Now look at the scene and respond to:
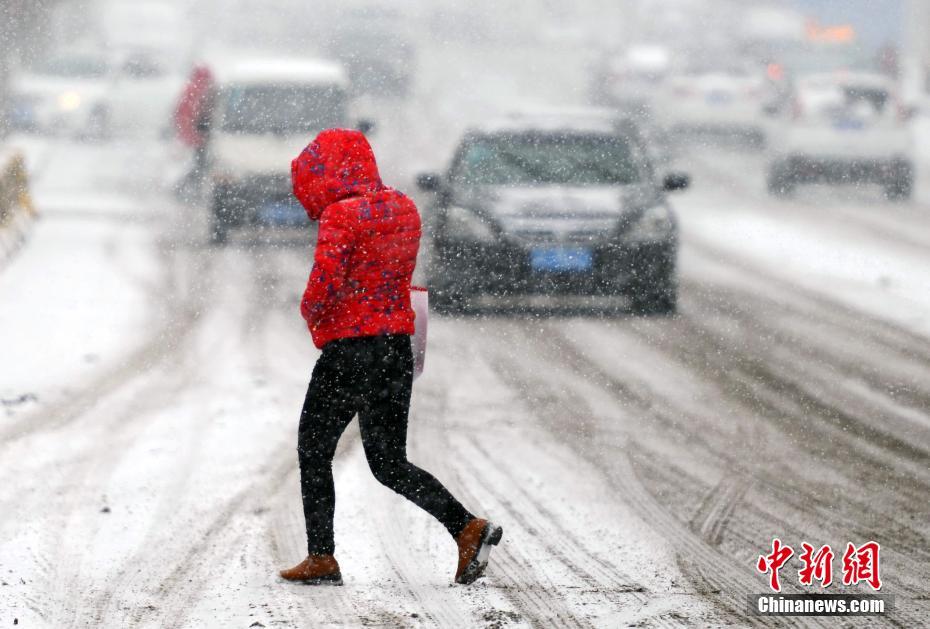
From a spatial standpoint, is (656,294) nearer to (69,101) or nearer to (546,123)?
(546,123)

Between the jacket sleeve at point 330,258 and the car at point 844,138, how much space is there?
1854cm

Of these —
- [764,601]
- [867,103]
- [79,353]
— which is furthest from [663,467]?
[867,103]

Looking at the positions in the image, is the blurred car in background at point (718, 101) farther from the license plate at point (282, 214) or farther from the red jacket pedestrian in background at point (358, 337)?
the red jacket pedestrian in background at point (358, 337)

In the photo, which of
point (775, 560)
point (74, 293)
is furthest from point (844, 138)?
point (775, 560)

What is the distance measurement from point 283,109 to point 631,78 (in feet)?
69.6

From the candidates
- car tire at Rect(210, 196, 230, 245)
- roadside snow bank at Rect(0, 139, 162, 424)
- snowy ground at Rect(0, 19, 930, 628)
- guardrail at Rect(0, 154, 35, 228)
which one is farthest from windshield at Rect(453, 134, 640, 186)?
guardrail at Rect(0, 154, 35, 228)

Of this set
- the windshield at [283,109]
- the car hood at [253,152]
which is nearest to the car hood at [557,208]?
the car hood at [253,152]

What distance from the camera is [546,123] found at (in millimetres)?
14375

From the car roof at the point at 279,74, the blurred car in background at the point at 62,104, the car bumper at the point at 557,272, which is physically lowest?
the blurred car in background at the point at 62,104

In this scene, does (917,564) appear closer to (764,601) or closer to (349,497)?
(764,601)

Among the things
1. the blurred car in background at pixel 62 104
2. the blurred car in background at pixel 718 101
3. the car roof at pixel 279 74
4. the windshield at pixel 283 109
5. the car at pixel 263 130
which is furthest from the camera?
the blurred car in background at pixel 62 104

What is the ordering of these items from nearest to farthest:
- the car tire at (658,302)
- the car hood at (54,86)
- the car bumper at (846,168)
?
the car tire at (658,302) < the car bumper at (846,168) < the car hood at (54,86)

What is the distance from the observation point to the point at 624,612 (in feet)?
18.1

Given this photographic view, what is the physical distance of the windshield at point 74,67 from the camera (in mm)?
33906
